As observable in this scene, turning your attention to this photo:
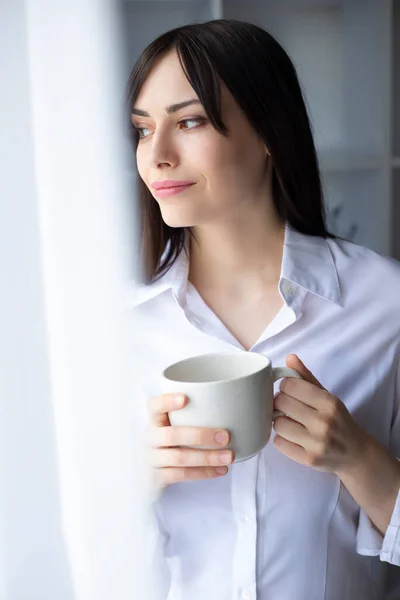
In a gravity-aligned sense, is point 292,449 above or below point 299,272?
below

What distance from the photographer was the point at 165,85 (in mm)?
602

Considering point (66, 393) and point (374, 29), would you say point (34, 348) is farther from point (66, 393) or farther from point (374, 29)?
point (374, 29)

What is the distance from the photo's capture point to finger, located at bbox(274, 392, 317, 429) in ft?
1.70

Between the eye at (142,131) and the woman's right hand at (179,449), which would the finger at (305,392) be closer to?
the woman's right hand at (179,449)

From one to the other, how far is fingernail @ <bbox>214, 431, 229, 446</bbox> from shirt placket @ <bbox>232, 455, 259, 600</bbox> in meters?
0.17

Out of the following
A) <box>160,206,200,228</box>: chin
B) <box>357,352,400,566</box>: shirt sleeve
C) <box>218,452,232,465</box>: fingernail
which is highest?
<box>160,206,200,228</box>: chin

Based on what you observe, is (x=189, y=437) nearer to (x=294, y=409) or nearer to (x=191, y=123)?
(x=294, y=409)

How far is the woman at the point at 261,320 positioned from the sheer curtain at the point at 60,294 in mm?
227

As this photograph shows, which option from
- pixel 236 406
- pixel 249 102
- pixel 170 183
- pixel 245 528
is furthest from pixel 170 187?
pixel 245 528

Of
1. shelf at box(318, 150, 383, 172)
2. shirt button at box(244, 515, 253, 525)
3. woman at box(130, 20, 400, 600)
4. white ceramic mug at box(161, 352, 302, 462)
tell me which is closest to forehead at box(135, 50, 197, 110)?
woman at box(130, 20, 400, 600)

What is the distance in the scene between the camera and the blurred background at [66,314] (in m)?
0.24

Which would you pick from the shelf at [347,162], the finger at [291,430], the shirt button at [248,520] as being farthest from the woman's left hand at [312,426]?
the shelf at [347,162]

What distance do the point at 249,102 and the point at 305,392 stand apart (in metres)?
0.29

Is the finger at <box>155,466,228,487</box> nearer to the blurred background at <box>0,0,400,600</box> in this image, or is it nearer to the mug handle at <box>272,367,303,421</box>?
the mug handle at <box>272,367,303,421</box>
